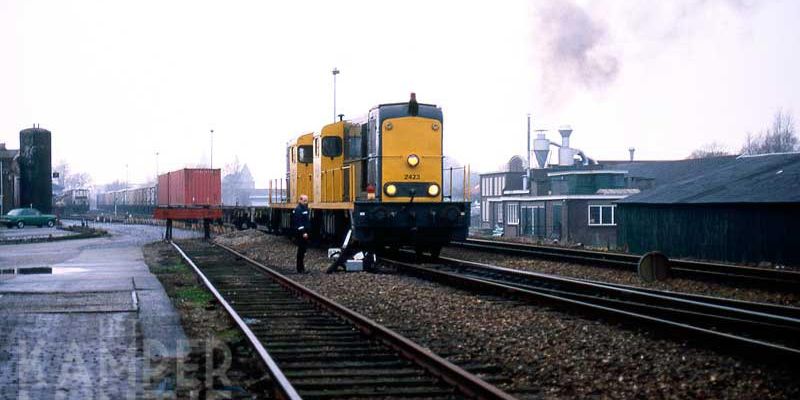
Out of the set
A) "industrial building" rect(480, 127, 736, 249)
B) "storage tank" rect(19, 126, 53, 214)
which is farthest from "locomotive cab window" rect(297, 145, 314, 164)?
"storage tank" rect(19, 126, 53, 214)

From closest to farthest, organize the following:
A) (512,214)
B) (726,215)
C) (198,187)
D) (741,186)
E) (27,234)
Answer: (726,215)
(741,186)
(198,187)
(27,234)
(512,214)

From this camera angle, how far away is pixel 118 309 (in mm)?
13305

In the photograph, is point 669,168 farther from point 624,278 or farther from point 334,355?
point 334,355

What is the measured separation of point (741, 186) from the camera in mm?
26844

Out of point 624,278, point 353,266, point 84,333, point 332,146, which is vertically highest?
point 332,146

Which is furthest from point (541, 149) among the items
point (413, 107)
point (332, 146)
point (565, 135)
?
point (413, 107)

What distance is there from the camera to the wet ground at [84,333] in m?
7.98

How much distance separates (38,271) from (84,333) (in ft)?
39.5

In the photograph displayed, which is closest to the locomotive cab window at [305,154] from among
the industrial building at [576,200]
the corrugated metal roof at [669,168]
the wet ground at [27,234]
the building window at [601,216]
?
the industrial building at [576,200]

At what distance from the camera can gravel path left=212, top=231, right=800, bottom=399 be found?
7473 millimetres

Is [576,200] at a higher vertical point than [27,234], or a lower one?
higher

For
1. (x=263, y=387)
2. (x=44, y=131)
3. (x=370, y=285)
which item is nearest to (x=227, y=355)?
(x=263, y=387)

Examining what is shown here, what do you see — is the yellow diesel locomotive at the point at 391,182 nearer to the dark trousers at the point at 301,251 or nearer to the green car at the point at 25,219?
the dark trousers at the point at 301,251

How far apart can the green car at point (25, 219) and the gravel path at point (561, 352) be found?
54.0 m
